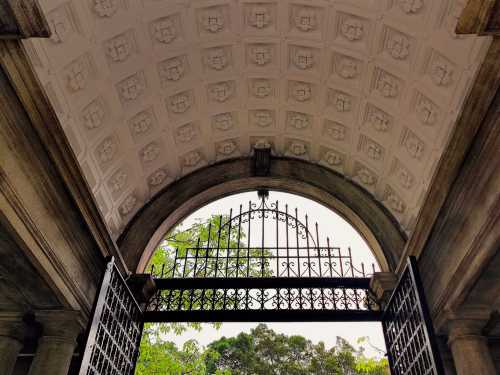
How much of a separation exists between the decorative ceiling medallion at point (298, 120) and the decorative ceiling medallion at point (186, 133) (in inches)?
87.2

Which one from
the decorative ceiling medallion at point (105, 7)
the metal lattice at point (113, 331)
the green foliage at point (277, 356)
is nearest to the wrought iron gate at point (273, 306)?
the metal lattice at point (113, 331)

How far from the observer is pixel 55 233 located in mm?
5984

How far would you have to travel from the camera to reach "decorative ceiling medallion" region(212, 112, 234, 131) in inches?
376

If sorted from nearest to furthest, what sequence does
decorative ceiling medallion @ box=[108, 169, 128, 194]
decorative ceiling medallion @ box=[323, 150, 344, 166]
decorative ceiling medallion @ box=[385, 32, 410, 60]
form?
decorative ceiling medallion @ box=[385, 32, 410, 60], decorative ceiling medallion @ box=[108, 169, 128, 194], decorative ceiling medallion @ box=[323, 150, 344, 166]

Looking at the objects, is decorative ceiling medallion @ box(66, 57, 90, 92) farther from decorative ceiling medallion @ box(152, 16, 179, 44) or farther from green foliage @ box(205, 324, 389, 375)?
green foliage @ box(205, 324, 389, 375)

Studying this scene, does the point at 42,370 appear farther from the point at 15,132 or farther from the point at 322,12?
the point at 322,12

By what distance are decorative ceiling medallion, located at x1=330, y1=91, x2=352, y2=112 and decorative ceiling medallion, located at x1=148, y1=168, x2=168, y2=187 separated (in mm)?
4123

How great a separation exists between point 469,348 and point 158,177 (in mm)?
6900

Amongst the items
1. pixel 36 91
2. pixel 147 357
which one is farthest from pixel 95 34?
pixel 147 357

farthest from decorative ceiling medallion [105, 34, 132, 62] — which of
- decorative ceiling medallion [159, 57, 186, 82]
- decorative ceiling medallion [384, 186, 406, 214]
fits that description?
decorative ceiling medallion [384, 186, 406, 214]

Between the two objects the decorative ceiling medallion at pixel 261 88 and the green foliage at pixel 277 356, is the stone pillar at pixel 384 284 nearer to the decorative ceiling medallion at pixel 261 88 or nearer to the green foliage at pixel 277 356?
the decorative ceiling medallion at pixel 261 88

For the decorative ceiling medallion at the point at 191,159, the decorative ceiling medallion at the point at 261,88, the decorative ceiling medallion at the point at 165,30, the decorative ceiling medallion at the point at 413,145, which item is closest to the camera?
the decorative ceiling medallion at the point at 165,30

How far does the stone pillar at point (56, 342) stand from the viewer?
Result: 20.1 ft

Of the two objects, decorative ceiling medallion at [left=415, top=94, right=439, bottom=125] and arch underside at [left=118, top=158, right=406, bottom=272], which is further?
arch underside at [left=118, top=158, right=406, bottom=272]
